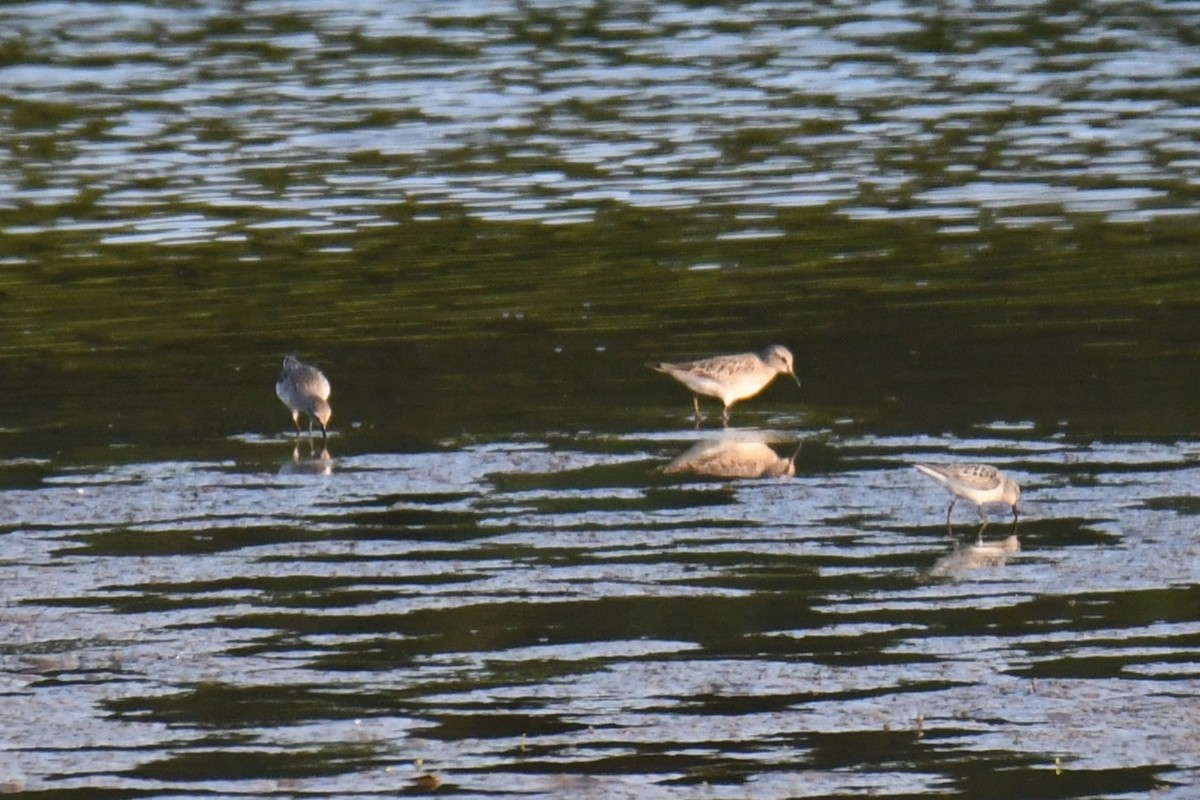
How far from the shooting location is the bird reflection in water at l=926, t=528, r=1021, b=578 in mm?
12539

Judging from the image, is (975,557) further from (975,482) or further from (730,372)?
(730,372)

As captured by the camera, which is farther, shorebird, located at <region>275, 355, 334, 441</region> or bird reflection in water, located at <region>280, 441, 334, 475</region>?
shorebird, located at <region>275, 355, 334, 441</region>

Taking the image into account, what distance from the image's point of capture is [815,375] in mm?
18578

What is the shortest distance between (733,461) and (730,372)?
155 centimetres

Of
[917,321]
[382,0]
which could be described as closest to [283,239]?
[917,321]

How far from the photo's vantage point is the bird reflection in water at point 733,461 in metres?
15.2

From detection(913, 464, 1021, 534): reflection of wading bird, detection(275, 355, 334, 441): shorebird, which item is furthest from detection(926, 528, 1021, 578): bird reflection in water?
detection(275, 355, 334, 441): shorebird

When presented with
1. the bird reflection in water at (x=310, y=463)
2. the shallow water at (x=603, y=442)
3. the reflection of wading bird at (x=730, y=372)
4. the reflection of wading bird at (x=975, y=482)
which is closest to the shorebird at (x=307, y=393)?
the bird reflection in water at (x=310, y=463)

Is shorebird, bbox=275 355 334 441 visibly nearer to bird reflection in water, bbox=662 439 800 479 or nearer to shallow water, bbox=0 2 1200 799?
shallow water, bbox=0 2 1200 799

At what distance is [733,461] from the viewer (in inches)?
614

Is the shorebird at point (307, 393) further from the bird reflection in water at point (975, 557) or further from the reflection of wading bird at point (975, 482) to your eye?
the bird reflection in water at point (975, 557)

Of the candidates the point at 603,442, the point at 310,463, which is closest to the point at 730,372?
the point at 603,442

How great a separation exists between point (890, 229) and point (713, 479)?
10845 millimetres

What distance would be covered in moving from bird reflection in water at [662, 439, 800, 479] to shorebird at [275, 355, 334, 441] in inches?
97.0
